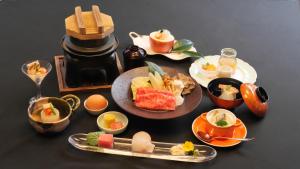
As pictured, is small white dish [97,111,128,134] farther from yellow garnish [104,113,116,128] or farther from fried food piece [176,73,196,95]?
fried food piece [176,73,196,95]

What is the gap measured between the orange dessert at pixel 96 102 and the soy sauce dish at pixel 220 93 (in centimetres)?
37

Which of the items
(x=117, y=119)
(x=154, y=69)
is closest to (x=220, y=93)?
(x=154, y=69)

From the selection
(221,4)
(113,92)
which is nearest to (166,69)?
(113,92)

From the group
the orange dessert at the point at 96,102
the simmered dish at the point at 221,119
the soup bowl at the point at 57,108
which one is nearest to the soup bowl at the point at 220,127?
the simmered dish at the point at 221,119

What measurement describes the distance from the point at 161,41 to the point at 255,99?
0.49 m

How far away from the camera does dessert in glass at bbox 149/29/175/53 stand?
5.53 feet

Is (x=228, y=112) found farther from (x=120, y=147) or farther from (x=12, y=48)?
(x=12, y=48)

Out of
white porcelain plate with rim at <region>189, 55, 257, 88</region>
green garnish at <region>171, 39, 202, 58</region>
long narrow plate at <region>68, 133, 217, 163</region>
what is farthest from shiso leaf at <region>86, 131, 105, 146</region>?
green garnish at <region>171, 39, 202, 58</region>

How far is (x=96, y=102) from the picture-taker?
1381mm

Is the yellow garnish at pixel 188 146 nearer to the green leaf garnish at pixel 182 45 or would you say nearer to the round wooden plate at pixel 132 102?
the round wooden plate at pixel 132 102

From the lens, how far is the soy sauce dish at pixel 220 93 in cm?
140

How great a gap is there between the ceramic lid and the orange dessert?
47 cm

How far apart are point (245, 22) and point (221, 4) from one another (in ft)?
0.67

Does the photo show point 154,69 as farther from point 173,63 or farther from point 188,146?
point 188,146
